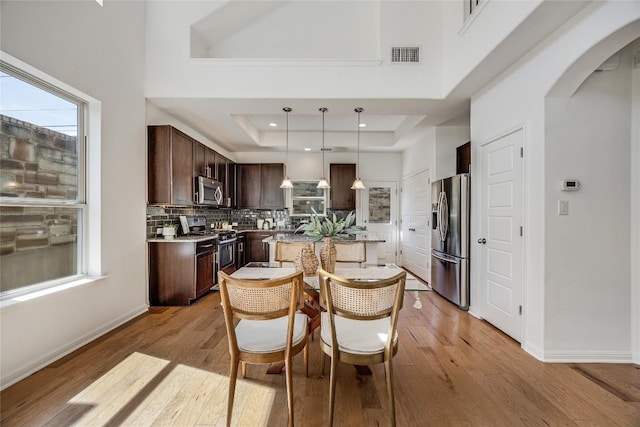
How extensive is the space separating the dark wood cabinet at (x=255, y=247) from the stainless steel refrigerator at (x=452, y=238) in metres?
3.55

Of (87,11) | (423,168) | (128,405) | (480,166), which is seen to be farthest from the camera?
(423,168)

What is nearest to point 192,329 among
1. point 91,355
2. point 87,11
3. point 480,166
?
point 91,355

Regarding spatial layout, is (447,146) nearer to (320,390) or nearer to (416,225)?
(416,225)

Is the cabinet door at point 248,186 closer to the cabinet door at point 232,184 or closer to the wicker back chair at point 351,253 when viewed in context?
the cabinet door at point 232,184

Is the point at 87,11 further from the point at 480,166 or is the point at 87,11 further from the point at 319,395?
the point at 480,166

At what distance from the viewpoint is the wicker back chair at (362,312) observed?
5.20ft

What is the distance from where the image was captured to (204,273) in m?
4.12

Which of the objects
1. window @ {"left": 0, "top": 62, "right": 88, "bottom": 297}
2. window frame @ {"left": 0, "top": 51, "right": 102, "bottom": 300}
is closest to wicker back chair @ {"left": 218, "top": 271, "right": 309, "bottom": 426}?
window @ {"left": 0, "top": 62, "right": 88, "bottom": 297}

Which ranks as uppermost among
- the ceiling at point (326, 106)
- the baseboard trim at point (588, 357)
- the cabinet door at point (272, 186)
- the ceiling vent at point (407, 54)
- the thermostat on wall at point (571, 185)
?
the ceiling vent at point (407, 54)

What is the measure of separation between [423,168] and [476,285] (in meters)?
2.56

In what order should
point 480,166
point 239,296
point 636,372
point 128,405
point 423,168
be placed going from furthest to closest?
1. point 423,168
2. point 480,166
3. point 636,372
4. point 128,405
5. point 239,296

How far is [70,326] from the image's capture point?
2543mm

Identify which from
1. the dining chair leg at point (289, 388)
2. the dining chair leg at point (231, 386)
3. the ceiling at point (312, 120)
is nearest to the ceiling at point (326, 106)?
the ceiling at point (312, 120)

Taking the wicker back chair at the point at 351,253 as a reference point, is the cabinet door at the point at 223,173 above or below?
above
